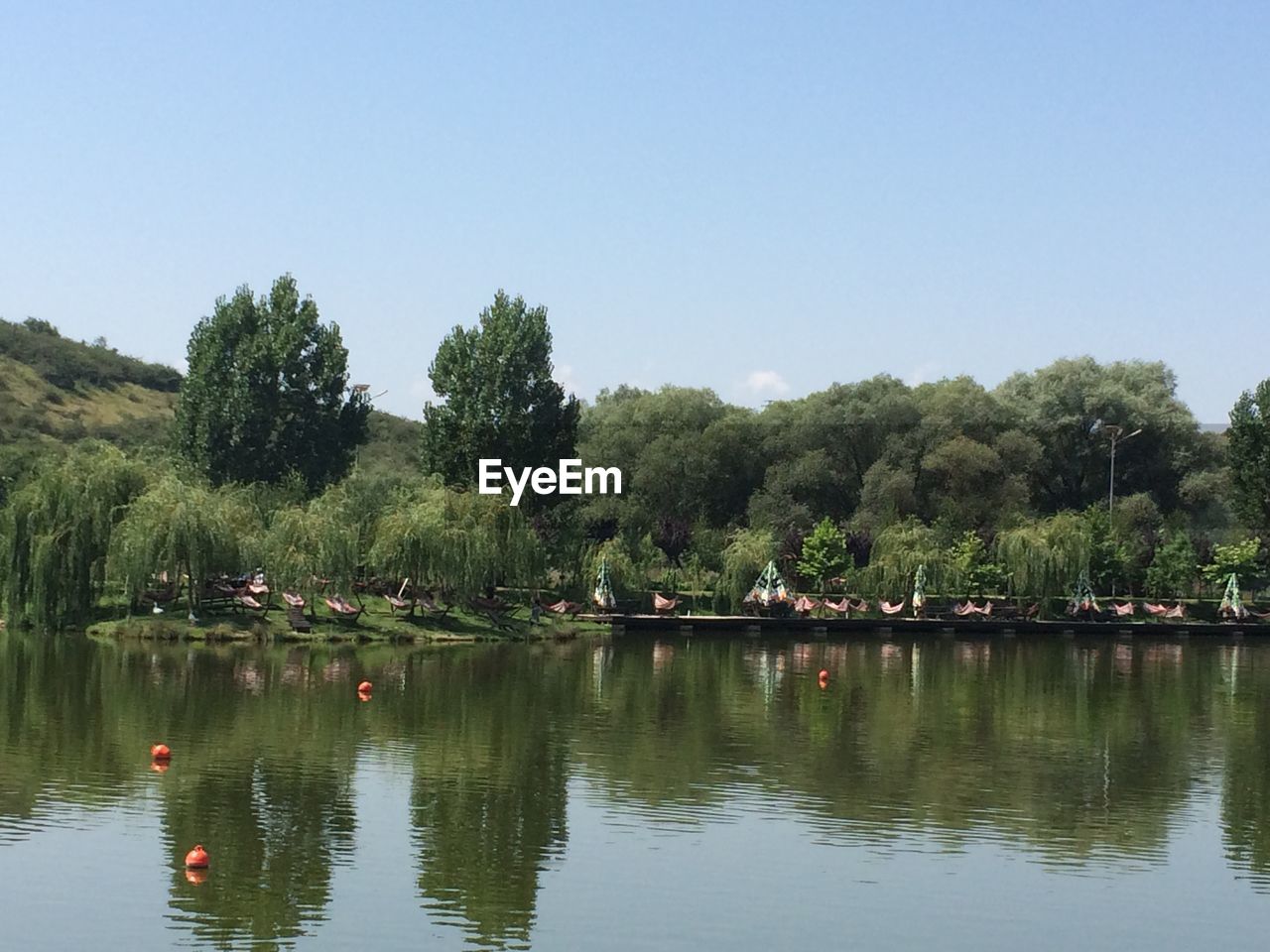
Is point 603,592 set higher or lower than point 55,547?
lower

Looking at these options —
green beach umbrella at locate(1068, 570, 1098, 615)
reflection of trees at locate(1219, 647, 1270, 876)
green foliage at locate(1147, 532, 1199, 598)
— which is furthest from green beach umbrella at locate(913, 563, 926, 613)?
reflection of trees at locate(1219, 647, 1270, 876)

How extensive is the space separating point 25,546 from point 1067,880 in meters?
38.4

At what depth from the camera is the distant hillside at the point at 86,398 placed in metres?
115

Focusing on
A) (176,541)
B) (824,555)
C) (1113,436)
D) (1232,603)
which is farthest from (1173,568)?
(176,541)

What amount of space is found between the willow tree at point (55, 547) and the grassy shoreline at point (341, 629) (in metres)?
1.32

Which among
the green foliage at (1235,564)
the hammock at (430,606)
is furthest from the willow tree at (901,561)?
the hammock at (430,606)

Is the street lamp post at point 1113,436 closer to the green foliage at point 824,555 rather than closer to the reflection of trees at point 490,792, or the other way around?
the green foliage at point 824,555

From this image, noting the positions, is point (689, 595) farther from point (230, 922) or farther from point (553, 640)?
point (230, 922)

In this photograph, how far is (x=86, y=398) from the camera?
129375mm

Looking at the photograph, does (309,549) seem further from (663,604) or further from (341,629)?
(663,604)

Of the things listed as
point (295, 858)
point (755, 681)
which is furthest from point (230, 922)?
point (755, 681)

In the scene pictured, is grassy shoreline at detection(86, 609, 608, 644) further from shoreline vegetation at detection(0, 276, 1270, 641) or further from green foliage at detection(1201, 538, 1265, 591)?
green foliage at detection(1201, 538, 1265, 591)

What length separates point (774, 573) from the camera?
237 feet

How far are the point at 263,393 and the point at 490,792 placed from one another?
52.3m
